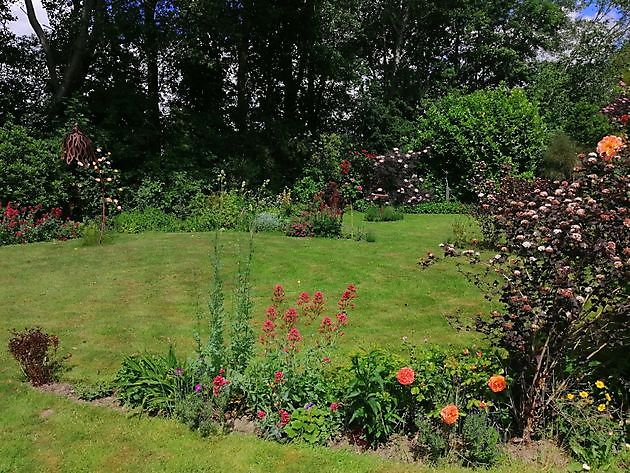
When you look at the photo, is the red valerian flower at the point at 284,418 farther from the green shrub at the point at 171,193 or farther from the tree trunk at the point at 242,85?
the tree trunk at the point at 242,85

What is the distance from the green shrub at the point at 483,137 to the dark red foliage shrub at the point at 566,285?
12.8 m

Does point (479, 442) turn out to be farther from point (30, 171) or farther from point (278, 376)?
point (30, 171)

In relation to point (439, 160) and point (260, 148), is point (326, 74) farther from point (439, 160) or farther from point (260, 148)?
point (439, 160)

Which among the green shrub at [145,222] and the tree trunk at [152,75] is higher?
the tree trunk at [152,75]

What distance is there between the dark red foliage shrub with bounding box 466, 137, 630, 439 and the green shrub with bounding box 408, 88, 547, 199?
1279 cm

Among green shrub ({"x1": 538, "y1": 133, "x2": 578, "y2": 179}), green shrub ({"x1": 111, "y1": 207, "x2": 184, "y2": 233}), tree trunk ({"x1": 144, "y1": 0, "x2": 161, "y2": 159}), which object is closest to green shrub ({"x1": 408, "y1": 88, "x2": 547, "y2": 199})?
green shrub ({"x1": 538, "y1": 133, "x2": 578, "y2": 179})

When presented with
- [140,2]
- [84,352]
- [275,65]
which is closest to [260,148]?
[275,65]

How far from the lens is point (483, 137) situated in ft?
51.3

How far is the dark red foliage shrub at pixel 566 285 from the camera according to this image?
2914 mm

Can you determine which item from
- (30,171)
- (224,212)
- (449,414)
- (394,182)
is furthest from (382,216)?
(449,414)

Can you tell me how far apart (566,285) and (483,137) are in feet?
44.9

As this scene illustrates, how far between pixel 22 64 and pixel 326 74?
907 cm

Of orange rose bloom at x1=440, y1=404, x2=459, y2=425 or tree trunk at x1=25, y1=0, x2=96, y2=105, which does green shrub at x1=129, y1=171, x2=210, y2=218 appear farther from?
orange rose bloom at x1=440, y1=404, x2=459, y2=425

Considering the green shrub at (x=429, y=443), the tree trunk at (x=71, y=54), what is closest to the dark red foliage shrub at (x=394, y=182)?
the tree trunk at (x=71, y=54)
